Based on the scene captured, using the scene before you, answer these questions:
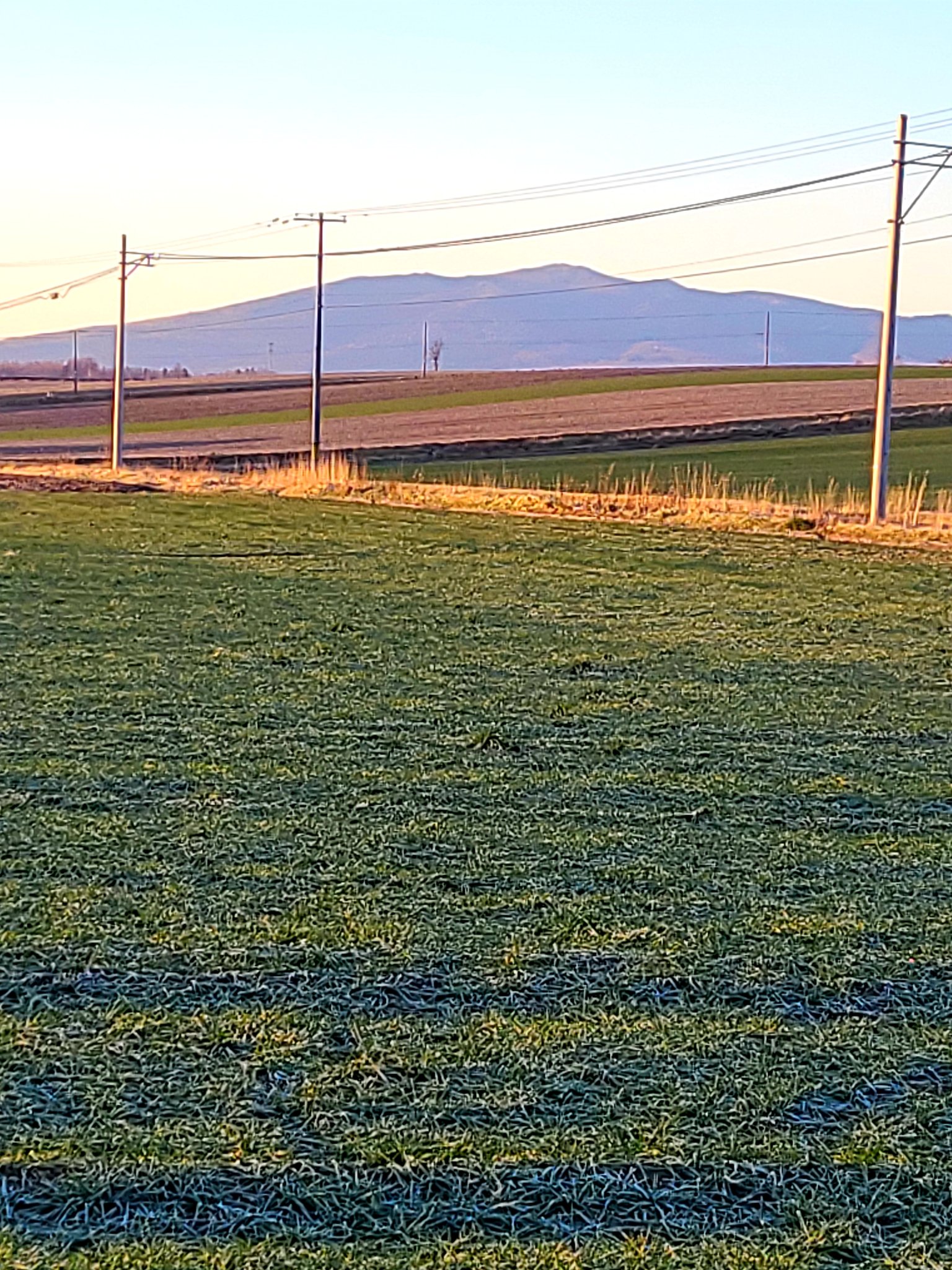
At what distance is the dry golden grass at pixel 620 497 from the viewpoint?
22.2 meters

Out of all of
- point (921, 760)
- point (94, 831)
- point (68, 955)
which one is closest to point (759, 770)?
point (921, 760)

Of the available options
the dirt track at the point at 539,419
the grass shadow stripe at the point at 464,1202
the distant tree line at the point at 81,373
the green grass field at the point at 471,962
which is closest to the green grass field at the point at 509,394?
the dirt track at the point at 539,419

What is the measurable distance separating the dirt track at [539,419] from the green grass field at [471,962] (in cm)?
3857

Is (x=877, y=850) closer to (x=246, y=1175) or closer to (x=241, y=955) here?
(x=241, y=955)

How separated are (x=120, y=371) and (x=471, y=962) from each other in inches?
1451

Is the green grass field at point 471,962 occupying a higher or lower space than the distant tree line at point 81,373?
lower

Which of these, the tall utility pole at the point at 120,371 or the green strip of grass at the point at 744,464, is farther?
the tall utility pole at the point at 120,371

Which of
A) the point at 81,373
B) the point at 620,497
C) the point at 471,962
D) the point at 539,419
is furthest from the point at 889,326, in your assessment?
the point at 81,373

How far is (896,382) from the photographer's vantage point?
67812 mm

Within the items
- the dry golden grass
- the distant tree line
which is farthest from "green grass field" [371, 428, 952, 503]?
the distant tree line

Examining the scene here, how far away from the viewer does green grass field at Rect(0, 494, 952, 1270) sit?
9.73 feet

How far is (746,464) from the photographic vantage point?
3812 centimetres

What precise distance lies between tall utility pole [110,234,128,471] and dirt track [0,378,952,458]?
293 inches

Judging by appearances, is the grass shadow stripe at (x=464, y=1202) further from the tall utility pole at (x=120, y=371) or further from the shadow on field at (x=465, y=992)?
the tall utility pole at (x=120, y=371)
